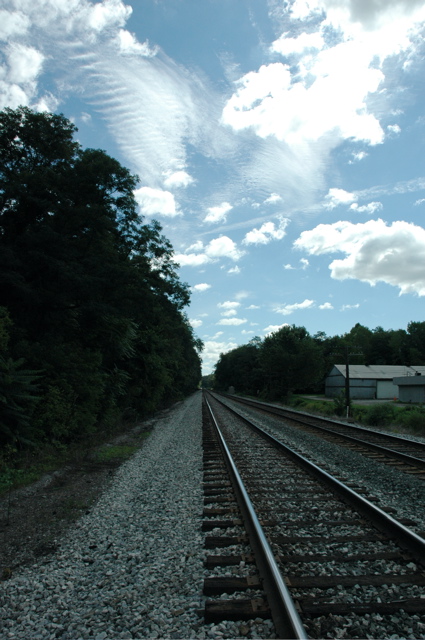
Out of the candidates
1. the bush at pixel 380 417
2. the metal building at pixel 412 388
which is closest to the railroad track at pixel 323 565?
the bush at pixel 380 417

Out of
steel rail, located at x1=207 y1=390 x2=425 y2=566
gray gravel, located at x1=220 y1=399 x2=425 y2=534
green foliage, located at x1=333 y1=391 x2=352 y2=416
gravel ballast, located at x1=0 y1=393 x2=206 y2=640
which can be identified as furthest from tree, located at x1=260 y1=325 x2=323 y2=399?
gravel ballast, located at x1=0 y1=393 x2=206 y2=640

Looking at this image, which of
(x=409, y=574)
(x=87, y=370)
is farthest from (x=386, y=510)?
(x=87, y=370)

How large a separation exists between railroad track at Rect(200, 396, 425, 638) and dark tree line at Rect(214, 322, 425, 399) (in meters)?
22.3

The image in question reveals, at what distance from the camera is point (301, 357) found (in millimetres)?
45094

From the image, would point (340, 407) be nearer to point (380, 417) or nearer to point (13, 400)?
point (380, 417)

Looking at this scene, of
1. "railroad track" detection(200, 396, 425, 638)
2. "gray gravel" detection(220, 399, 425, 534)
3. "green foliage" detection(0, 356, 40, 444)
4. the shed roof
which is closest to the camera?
"railroad track" detection(200, 396, 425, 638)

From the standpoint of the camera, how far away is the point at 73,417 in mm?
12602

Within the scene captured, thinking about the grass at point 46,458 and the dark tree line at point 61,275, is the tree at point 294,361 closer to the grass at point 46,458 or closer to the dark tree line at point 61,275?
the dark tree line at point 61,275

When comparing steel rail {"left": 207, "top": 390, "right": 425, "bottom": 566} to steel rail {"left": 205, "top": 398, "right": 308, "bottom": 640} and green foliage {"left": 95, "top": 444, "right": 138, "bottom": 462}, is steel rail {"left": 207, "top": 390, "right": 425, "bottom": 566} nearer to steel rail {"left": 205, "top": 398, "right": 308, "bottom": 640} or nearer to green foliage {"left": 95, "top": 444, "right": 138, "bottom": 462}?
steel rail {"left": 205, "top": 398, "right": 308, "bottom": 640}

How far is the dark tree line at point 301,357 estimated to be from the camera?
149ft

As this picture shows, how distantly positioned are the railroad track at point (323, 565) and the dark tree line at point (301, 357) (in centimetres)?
2231

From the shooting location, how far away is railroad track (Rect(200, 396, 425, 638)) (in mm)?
2994

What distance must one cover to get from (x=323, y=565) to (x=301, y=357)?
139 ft

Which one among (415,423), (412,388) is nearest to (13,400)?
(415,423)
